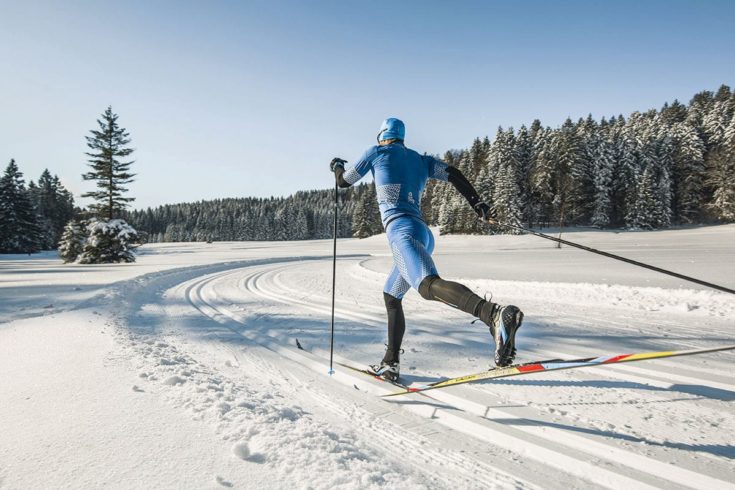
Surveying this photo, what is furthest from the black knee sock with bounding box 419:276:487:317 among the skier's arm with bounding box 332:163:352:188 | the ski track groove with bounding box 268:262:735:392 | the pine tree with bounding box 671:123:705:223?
the pine tree with bounding box 671:123:705:223

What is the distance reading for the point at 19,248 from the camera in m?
44.9

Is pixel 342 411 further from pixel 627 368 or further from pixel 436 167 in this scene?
pixel 627 368

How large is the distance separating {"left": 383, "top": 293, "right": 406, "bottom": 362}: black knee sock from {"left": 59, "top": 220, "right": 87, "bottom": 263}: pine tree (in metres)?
34.9

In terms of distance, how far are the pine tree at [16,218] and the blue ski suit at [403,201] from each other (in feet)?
190

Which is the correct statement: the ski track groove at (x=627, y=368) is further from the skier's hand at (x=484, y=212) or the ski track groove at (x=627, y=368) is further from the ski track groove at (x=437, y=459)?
the ski track groove at (x=437, y=459)

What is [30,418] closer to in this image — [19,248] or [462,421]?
[462,421]

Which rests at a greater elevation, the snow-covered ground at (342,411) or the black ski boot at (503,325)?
the black ski boot at (503,325)

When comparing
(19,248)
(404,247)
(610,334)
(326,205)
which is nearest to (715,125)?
(610,334)

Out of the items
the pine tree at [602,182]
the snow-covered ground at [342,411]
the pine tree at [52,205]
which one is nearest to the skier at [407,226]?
the snow-covered ground at [342,411]

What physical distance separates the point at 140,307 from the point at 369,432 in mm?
7194

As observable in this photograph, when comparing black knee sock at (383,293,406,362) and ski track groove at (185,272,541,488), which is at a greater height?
black knee sock at (383,293,406,362)

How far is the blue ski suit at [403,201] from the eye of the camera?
298cm

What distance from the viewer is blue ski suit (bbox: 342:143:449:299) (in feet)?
9.78

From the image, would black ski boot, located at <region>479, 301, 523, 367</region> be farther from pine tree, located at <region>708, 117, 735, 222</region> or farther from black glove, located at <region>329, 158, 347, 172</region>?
pine tree, located at <region>708, 117, 735, 222</region>
